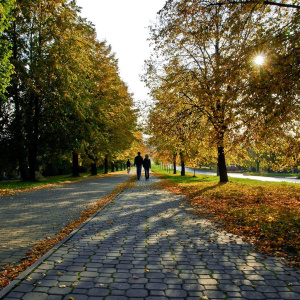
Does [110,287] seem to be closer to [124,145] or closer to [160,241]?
[160,241]

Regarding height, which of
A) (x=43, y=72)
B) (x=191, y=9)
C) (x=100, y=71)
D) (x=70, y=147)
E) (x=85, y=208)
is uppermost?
(x=100, y=71)

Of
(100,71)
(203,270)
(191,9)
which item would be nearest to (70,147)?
(100,71)

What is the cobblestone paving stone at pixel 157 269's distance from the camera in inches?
115

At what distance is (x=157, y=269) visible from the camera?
3.57m

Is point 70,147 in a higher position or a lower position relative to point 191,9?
lower

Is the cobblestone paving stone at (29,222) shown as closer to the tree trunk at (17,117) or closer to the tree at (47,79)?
the tree at (47,79)

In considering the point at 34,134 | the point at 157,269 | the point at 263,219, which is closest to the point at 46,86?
the point at 34,134

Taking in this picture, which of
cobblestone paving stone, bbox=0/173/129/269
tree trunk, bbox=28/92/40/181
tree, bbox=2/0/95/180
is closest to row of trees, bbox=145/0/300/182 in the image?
cobblestone paving stone, bbox=0/173/129/269

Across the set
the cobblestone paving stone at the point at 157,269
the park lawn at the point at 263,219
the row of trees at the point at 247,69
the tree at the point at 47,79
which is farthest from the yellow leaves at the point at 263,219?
the tree at the point at 47,79

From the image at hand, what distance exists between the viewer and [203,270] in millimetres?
3557

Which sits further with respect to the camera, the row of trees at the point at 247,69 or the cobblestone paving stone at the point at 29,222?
the row of trees at the point at 247,69

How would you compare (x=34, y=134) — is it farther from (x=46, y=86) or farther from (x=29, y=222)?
(x=29, y=222)

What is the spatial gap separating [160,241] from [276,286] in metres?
2.27

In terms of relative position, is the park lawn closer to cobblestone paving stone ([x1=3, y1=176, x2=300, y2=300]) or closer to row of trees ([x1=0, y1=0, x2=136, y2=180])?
cobblestone paving stone ([x1=3, y1=176, x2=300, y2=300])
